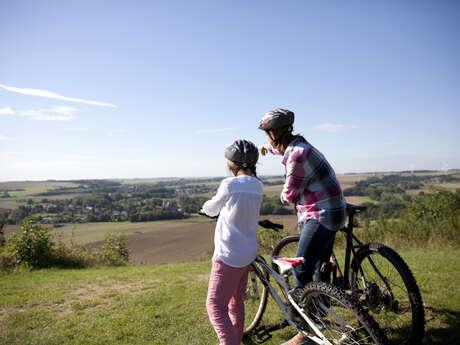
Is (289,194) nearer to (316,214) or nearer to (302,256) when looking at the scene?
(316,214)

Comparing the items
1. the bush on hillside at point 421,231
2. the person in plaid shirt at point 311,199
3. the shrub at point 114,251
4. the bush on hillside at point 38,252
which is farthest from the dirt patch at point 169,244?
the person in plaid shirt at point 311,199

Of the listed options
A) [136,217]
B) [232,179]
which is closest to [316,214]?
[232,179]

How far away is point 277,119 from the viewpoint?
271 centimetres

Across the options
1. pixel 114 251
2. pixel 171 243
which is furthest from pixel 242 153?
pixel 171 243

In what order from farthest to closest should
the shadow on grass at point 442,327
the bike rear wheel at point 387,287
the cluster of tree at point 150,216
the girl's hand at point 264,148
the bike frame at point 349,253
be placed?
1. the cluster of tree at point 150,216
2. the girl's hand at point 264,148
3. the bike frame at point 349,253
4. the shadow on grass at point 442,327
5. the bike rear wheel at point 387,287

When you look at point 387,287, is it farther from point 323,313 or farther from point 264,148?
point 264,148

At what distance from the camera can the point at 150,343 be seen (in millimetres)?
3295

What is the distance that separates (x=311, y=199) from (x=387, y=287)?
1.29m

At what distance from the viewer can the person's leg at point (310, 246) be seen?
254cm

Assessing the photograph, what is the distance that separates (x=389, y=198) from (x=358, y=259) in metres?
36.7

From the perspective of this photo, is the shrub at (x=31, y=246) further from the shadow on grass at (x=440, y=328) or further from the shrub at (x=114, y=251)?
the shadow on grass at (x=440, y=328)

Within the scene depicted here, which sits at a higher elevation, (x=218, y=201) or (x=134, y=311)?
(x=218, y=201)

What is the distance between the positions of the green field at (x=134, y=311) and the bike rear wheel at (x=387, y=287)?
0.31 metres

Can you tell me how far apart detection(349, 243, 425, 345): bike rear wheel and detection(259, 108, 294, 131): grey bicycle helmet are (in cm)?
157
